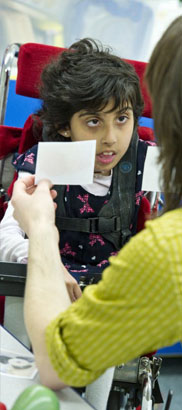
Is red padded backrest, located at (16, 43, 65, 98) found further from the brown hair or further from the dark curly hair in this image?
the brown hair

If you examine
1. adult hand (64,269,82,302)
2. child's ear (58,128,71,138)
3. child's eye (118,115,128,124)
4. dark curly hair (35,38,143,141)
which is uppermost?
dark curly hair (35,38,143,141)

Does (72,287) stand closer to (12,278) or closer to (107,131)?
(12,278)

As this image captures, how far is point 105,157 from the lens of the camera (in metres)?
1.56

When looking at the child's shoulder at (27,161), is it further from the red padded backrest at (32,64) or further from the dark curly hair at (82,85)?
the red padded backrest at (32,64)

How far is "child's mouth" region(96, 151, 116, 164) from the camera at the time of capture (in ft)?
5.09

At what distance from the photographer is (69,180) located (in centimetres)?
125

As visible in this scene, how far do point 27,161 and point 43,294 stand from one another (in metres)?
0.77

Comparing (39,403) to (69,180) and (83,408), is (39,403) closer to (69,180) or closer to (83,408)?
(83,408)

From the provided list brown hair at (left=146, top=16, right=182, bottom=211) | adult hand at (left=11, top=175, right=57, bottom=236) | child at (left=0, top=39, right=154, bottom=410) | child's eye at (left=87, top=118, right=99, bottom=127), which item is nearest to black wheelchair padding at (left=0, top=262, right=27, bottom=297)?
adult hand at (left=11, top=175, right=57, bottom=236)

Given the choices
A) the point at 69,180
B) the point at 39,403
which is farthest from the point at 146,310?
the point at 69,180

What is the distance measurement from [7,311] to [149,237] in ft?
1.93

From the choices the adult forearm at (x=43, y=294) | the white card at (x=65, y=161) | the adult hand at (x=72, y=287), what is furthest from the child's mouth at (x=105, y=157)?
the adult forearm at (x=43, y=294)

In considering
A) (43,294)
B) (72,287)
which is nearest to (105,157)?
(72,287)

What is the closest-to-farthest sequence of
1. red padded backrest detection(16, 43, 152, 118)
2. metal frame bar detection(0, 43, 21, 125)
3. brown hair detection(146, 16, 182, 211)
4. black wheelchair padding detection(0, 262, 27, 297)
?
brown hair detection(146, 16, 182, 211) < black wheelchair padding detection(0, 262, 27, 297) < red padded backrest detection(16, 43, 152, 118) < metal frame bar detection(0, 43, 21, 125)
